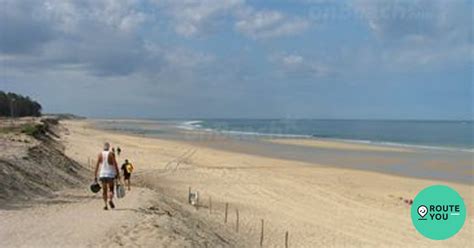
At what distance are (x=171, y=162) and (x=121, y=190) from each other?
23168 millimetres

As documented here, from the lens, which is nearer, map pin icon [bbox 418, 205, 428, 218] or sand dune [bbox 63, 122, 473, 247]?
map pin icon [bbox 418, 205, 428, 218]

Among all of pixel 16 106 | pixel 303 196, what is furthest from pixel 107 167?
pixel 16 106

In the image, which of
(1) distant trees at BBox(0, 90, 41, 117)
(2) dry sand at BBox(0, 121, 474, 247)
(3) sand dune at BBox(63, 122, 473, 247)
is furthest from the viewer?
(1) distant trees at BBox(0, 90, 41, 117)

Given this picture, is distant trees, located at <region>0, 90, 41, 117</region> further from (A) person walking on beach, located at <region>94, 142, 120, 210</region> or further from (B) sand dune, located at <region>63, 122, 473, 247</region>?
(A) person walking on beach, located at <region>94, 142, 120, 210</region>

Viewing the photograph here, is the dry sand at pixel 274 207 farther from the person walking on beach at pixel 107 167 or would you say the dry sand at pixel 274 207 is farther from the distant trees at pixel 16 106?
the distant trees at pixel 16 106

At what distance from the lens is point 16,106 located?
112812mm

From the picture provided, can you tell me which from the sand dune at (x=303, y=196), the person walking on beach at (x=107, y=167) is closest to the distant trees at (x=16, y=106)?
the sand dune at (x=303, y=196)

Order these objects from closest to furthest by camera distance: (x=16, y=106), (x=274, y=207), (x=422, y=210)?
→ (x=422, y=210) < (x=274, y=207) < (x=16, y=106)

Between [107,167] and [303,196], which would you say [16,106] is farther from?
[107,167]

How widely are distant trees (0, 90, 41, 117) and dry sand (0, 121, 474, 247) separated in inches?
2962

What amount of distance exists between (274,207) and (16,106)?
100271mm

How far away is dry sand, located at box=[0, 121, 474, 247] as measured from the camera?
13195mm

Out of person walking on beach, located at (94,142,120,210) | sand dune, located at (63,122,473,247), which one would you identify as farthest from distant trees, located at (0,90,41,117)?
person walking on beach, located at (94,142,120,210)

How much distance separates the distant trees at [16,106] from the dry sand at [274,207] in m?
75.2
